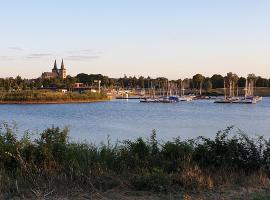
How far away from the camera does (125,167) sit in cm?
1174

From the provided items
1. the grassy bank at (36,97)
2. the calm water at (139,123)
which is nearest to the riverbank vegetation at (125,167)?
the calm water at (139,123)

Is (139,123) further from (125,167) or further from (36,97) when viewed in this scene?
(36,97)

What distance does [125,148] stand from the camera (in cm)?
1277

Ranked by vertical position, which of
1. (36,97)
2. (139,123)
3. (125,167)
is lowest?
(139,123)

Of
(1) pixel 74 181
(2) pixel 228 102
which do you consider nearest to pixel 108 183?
(1) pixel 74 181

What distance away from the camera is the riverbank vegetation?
1049 cm

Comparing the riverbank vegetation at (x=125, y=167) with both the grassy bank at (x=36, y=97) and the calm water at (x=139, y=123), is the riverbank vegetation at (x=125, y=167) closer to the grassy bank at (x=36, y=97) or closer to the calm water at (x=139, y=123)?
the calm water at (x=139, y=123)

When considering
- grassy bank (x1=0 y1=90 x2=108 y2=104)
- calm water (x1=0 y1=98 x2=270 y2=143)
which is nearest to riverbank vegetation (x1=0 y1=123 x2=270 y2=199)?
calm water (x1=0 y1=98 x2=270 y2=143)

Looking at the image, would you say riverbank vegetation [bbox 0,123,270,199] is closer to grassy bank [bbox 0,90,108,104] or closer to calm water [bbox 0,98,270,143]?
calm water [bbox 0,98,270,143]

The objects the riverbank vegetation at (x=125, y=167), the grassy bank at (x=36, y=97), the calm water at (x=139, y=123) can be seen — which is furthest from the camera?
the grassy bank at (x=36, y=97)

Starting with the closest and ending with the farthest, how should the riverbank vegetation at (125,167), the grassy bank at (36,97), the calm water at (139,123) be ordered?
the riverbank vegetation at (125,167)
the calm water at (139,123)
the grassy bank at (36,97)

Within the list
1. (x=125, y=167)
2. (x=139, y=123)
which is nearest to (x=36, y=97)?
(x=139, y=123)

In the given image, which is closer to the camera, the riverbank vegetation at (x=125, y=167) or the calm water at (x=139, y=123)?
the riverbank vegetation at (x=125, y=167)

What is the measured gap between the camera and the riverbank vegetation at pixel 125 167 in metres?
10.5
